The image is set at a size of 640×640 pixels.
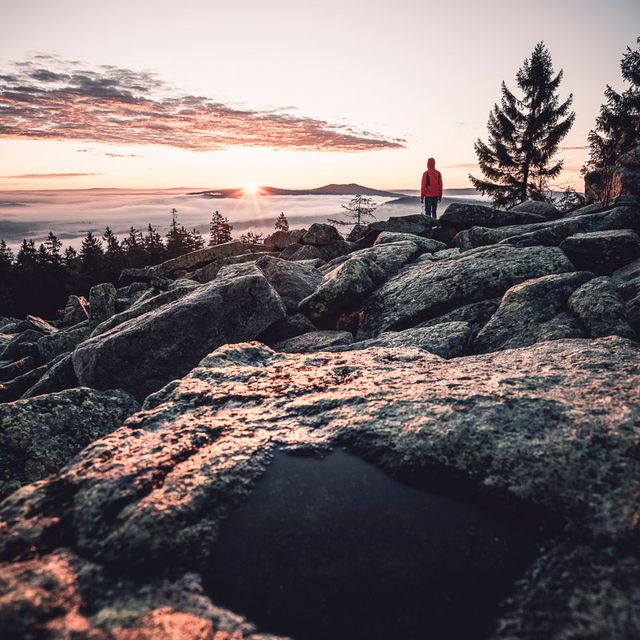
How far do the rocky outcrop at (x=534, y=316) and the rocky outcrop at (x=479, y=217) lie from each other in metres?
12.0

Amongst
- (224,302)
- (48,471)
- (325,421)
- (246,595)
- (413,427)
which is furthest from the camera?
(224,302)

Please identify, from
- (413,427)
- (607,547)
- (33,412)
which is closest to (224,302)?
(33,412)

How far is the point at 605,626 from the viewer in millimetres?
2150

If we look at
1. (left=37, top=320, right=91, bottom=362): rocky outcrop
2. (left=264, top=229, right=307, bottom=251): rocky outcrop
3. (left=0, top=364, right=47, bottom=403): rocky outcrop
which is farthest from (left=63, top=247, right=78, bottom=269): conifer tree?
(left=0, top=364, right=47, bottom=403): rocky outcrop

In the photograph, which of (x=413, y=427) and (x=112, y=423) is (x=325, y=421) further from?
(x=112, y=423)

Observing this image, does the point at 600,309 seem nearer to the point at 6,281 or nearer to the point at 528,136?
the point at 528,136

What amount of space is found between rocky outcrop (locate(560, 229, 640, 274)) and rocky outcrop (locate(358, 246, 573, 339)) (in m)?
0.75

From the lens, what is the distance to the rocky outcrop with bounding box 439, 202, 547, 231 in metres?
18.9

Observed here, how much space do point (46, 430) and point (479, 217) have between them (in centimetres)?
1912

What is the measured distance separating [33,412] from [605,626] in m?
6.88

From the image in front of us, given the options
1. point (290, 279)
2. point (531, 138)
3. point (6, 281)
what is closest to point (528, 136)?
point (531, 138)

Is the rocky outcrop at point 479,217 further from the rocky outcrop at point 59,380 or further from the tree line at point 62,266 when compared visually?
the tree line at point 62,266

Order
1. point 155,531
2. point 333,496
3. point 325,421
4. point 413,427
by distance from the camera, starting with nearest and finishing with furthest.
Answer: point 155,531 → point 333,496 → point 413,427 → point 325,421

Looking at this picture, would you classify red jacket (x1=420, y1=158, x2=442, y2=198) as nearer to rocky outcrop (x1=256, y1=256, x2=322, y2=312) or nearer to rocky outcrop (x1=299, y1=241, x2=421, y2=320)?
rocky outcrop (x1=256, y1=256, x2=322, y2=312)
